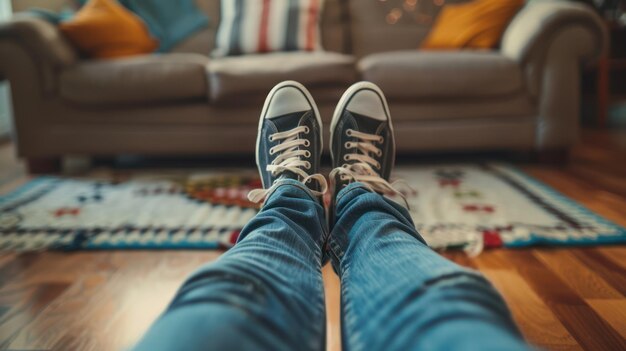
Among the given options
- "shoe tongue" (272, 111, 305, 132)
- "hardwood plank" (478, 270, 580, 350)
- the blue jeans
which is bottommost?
"hardwood plank" (478, 270, 580, 350)

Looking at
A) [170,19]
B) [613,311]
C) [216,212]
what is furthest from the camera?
[170,19]

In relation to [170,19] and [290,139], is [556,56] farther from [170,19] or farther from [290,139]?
[170,19]

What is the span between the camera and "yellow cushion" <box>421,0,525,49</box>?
2.00 metres

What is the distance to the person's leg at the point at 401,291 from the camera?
394 millimetres

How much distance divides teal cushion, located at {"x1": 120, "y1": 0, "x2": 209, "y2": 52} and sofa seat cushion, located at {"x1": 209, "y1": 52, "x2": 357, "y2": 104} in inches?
25.7

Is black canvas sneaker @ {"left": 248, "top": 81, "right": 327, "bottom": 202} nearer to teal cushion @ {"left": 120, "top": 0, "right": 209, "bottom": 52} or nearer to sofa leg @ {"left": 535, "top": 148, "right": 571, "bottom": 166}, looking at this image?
sofa leg @ {"left": 535, "top": 148, "right": 571, "bottom": 166}

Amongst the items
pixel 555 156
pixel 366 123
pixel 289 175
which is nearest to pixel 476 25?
pixel 555 156

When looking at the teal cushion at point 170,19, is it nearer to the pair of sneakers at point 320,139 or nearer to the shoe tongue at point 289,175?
the pair of sneakers at point 320,139

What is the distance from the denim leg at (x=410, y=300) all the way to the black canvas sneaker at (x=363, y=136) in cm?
34

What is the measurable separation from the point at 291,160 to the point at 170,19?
1662mm

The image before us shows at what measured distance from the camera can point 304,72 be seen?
5.66 feet

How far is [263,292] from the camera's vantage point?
0.48m

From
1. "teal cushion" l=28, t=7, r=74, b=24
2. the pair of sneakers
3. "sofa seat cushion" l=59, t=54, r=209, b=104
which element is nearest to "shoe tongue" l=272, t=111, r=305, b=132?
the pair of sneakers

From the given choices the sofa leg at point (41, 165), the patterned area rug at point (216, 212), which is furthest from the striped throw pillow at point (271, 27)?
the sofa leg at point (41, 165)
